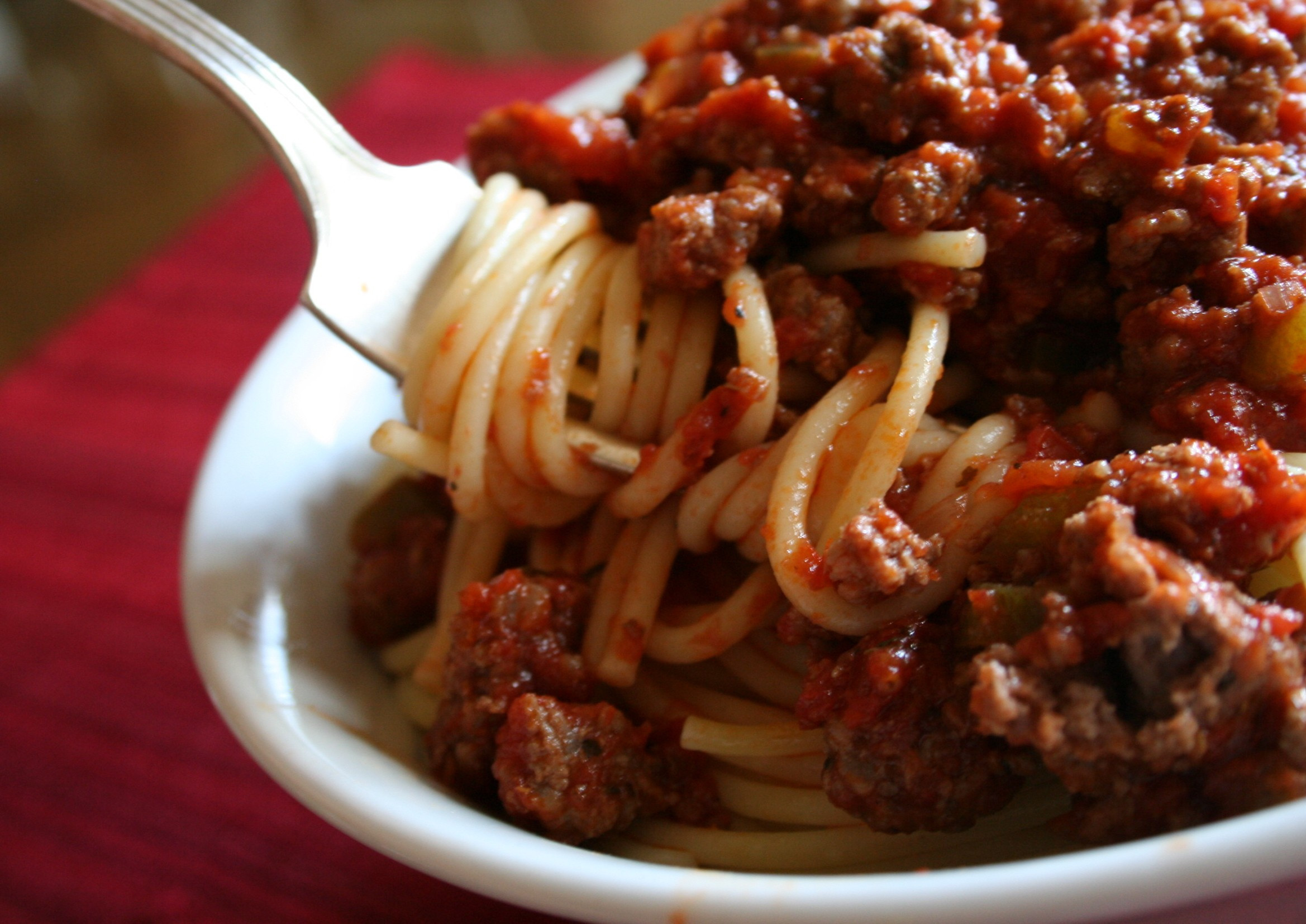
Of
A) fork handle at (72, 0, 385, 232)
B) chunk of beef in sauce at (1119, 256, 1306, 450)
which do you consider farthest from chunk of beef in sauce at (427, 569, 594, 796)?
chunk of beef in sauce at (1119, 256, 1306, 450)

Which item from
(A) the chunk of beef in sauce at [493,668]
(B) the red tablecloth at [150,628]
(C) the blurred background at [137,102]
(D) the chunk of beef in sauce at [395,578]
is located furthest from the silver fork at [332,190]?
(C) the blurred background at [137,102]

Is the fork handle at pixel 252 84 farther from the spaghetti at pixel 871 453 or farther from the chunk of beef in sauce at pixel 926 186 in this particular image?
the chunk of beef in sauce at pixel 926 186

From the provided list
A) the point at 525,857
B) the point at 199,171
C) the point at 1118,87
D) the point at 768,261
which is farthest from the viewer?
the point at 199,171

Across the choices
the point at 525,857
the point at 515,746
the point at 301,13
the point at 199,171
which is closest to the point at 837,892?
the point at 525,857

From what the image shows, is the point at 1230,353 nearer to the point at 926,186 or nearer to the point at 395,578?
the point at 926,186

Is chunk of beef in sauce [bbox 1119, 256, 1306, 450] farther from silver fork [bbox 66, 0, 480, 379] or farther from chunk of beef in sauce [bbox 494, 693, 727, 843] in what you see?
silver fork [bbox 66, 0, 480, 379]

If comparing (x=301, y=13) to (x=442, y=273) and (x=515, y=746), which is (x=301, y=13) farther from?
(x=515, y=746)

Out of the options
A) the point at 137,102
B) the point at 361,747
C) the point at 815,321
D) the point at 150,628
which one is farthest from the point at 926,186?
the point at 137,102
